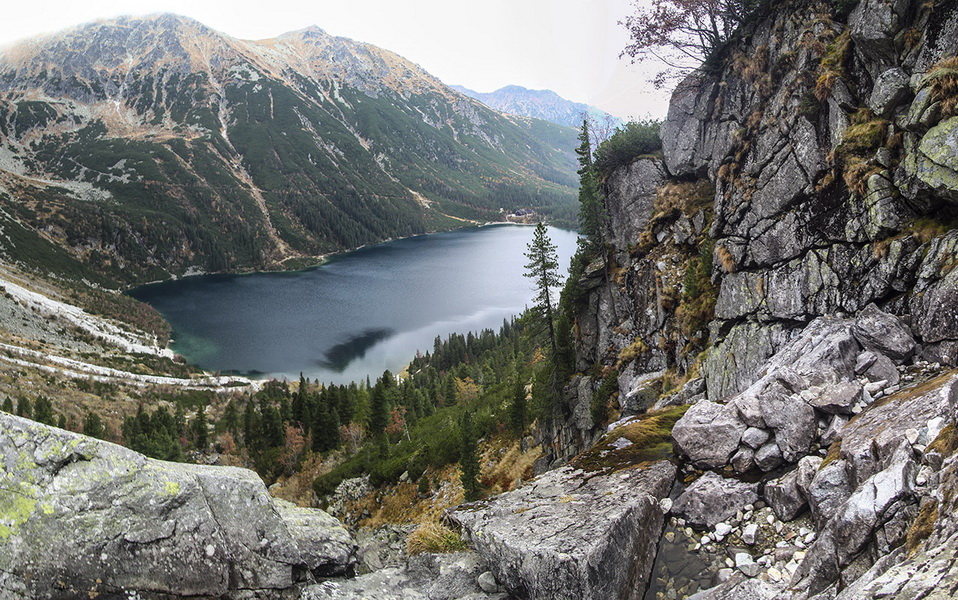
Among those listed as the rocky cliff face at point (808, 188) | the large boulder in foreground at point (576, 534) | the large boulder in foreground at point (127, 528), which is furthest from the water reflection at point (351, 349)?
the large boulder in foreground at point (127, 528)

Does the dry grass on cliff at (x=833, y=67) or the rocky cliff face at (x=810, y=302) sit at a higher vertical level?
the dry grass on cliff at (x=833, y=67)

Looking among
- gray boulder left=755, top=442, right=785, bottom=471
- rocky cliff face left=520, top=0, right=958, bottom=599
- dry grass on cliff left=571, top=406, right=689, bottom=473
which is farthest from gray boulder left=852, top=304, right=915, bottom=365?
dry grass on cliff left=571, top=406, right=689, bottom=473

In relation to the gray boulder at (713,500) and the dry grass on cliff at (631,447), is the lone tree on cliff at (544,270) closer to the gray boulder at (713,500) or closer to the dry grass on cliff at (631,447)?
the dry grass on cliff at (631,447)

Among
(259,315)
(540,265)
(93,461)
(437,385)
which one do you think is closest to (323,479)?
(540,265)

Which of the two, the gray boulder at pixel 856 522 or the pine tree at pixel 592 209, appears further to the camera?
the pine tree at pixel 592 209

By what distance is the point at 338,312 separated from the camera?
4924 inches

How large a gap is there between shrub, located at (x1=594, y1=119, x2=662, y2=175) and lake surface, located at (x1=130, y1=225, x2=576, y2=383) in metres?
71.5

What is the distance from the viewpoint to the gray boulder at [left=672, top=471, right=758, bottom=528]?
28.8 ft

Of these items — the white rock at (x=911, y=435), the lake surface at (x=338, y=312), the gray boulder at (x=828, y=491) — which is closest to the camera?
the white rock at (x=911, y=435)

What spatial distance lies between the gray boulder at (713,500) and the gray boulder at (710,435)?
32.3 inches

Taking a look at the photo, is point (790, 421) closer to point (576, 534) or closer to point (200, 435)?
point (576, 534)

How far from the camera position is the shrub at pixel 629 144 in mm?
35031

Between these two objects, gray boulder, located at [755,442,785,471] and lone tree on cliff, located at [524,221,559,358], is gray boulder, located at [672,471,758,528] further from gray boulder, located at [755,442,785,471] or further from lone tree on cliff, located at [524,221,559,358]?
lone tree on cliff, located at [524,221,559,358]

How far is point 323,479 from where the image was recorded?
50312 mm
